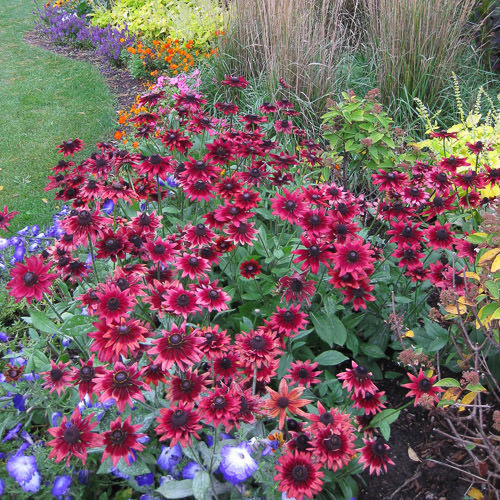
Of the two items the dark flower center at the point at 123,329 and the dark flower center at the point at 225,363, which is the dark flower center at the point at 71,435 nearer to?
the dark flower center at the point at 123,329

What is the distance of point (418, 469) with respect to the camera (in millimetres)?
1758

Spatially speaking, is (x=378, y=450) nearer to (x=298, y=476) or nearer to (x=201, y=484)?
(x=298, y=476)

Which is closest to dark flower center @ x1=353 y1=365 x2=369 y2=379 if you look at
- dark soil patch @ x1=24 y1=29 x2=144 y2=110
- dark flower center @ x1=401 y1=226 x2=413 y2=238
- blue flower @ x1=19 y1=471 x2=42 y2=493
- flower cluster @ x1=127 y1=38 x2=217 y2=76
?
dark flower center @ x1=401 y1=226 x2=413 y2=238

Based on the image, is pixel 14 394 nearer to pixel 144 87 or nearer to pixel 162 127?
pixel 162 127

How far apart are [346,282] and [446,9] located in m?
3.24

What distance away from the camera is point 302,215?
1.79 metres

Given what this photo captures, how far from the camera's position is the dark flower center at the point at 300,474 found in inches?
49.6

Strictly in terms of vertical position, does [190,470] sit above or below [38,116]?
above

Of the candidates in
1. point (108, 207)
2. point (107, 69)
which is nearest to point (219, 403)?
point (108, 207)

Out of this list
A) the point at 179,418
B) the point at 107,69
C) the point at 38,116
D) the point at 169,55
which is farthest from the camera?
the point at 107,69

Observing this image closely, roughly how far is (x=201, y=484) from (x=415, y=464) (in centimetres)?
90

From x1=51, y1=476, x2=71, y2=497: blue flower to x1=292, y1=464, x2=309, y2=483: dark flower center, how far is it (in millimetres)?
669


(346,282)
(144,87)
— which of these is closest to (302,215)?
(346,282)

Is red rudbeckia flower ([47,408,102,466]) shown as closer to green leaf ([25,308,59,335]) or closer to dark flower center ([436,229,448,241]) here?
green leaf ([25,308,59,335])
